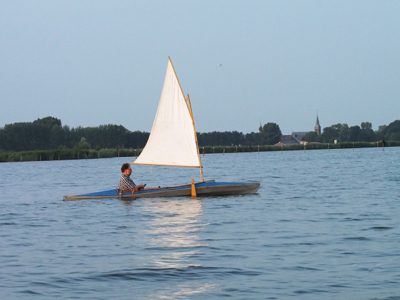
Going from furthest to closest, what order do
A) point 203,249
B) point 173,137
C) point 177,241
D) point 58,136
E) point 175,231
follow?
point 58,136
point 173,137
point 175,231
point 177,241
point 203,249

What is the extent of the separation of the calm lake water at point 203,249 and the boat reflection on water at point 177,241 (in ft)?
0.09

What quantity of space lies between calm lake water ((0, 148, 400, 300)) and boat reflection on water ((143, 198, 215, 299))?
28mm

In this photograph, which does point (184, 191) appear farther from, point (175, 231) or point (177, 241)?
point (177, 241)

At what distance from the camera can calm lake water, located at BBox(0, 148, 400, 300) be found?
14.3m

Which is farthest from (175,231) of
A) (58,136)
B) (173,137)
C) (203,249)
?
(58,136)

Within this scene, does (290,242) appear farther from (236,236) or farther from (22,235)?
(22,235)

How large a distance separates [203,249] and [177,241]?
182 centimetres

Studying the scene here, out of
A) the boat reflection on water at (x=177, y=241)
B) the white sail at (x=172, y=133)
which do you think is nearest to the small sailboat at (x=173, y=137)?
the white sail at (x=172, y=133)

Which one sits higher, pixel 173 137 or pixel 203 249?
pixel 173 137

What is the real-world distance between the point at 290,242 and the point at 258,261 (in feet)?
9.80

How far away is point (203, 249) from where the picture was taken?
62.5 feet

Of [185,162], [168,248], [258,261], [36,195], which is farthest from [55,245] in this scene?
[36,195]

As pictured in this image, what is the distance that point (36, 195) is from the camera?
43594mm

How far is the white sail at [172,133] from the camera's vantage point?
117 feet
